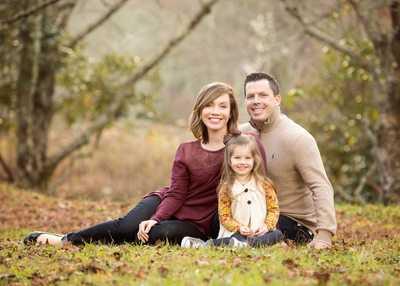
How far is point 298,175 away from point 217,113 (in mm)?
976

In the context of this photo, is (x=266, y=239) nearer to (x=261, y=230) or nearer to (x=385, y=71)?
(x=261, y=230)

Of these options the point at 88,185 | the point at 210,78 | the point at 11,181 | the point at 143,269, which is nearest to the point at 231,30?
the point at 210,78

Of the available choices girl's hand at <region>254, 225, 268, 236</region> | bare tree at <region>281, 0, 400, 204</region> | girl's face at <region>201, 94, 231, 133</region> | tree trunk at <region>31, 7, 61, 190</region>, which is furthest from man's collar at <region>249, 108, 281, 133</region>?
tree trunk at <region>31, 7, 61, 190</region>

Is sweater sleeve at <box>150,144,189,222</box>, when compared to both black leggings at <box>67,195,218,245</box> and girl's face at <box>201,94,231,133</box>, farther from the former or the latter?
girl's face at <box>201,94,231,133</box>

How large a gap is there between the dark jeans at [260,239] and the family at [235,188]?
1 centimetres

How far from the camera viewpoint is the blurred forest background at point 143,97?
8328 mm

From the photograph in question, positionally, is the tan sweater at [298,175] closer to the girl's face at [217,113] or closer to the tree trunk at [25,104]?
the girl's face at [217,113]

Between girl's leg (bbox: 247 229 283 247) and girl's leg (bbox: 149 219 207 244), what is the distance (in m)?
0.62

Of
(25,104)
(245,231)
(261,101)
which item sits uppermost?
(261,101)

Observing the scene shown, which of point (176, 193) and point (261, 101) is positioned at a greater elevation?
point (261, 101)

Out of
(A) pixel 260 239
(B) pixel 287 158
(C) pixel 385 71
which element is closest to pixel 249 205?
(A) pixel 260 239

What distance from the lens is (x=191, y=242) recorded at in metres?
4.29

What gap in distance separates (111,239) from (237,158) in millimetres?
1433

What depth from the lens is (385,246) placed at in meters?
4.57
